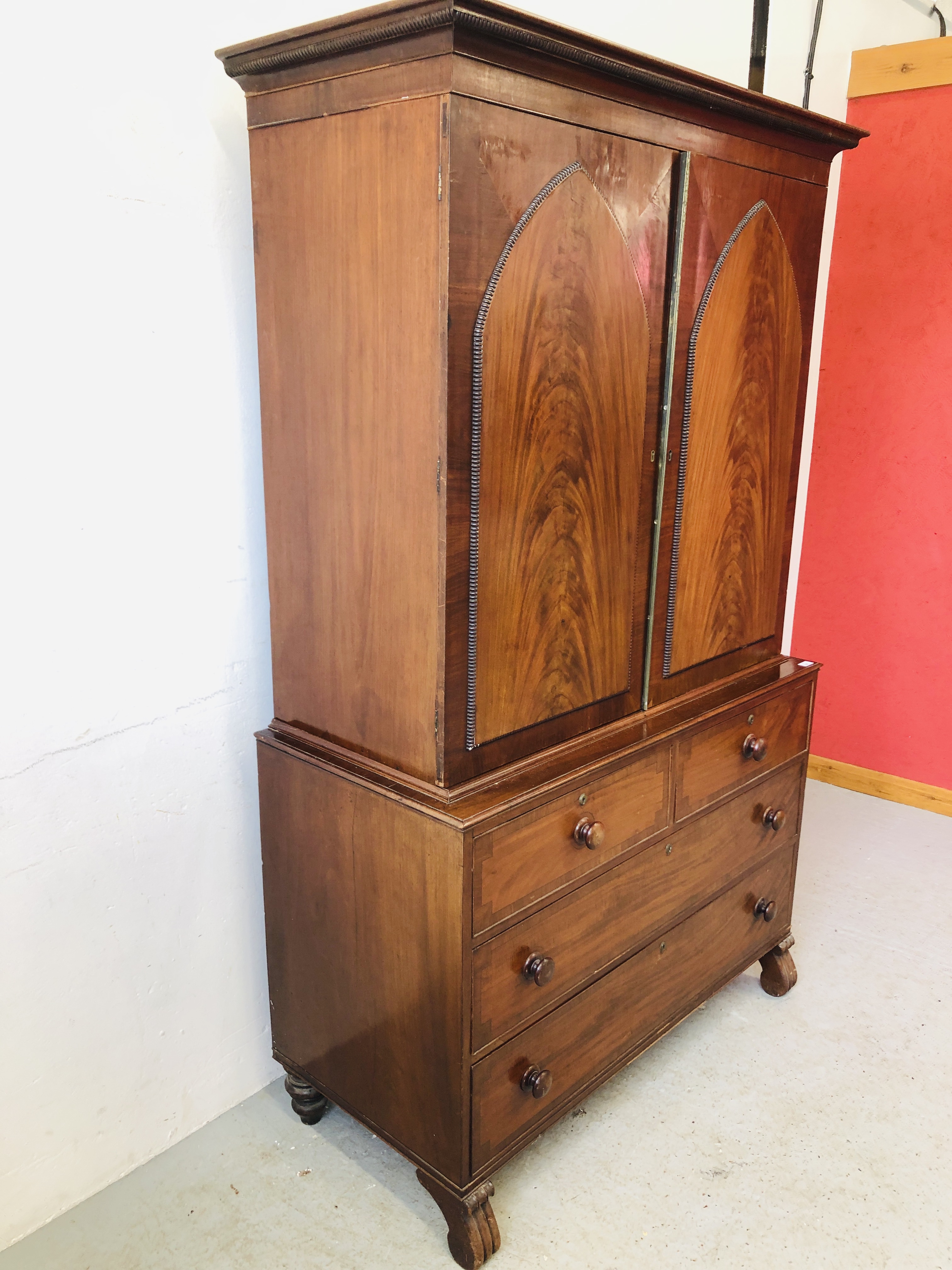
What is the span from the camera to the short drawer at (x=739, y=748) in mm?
1875

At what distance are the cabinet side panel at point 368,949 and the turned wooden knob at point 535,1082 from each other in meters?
0.14

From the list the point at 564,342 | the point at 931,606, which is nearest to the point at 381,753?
the point at 564,342

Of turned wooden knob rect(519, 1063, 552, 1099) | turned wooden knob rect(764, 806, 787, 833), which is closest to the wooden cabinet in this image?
turned wooden knob rect(519, 1063, 552, 1099)

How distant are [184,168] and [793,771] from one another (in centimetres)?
177

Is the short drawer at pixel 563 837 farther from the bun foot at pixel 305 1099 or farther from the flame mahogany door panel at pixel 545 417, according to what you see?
the bun foot at pixel 305 1099

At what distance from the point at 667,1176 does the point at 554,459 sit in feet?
4.34

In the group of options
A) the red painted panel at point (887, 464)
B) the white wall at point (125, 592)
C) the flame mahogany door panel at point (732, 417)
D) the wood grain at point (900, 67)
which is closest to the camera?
the white wall at point (125, 592)

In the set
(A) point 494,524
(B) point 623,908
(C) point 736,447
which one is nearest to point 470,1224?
(B) point 623,908

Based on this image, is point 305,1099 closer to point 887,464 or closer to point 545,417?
point 545,417

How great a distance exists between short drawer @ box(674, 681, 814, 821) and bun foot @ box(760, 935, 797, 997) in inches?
19.2

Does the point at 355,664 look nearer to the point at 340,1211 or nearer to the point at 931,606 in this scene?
the point at 340,1211

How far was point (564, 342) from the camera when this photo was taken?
1437mm

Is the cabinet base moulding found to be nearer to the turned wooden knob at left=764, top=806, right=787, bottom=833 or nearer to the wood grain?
the turned wooden knob at left=764, top=806, right=787, bottom=833

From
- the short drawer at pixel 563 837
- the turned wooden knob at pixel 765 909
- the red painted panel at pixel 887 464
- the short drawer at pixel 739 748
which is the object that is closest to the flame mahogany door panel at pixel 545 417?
the short drawer at pixel 563 837
